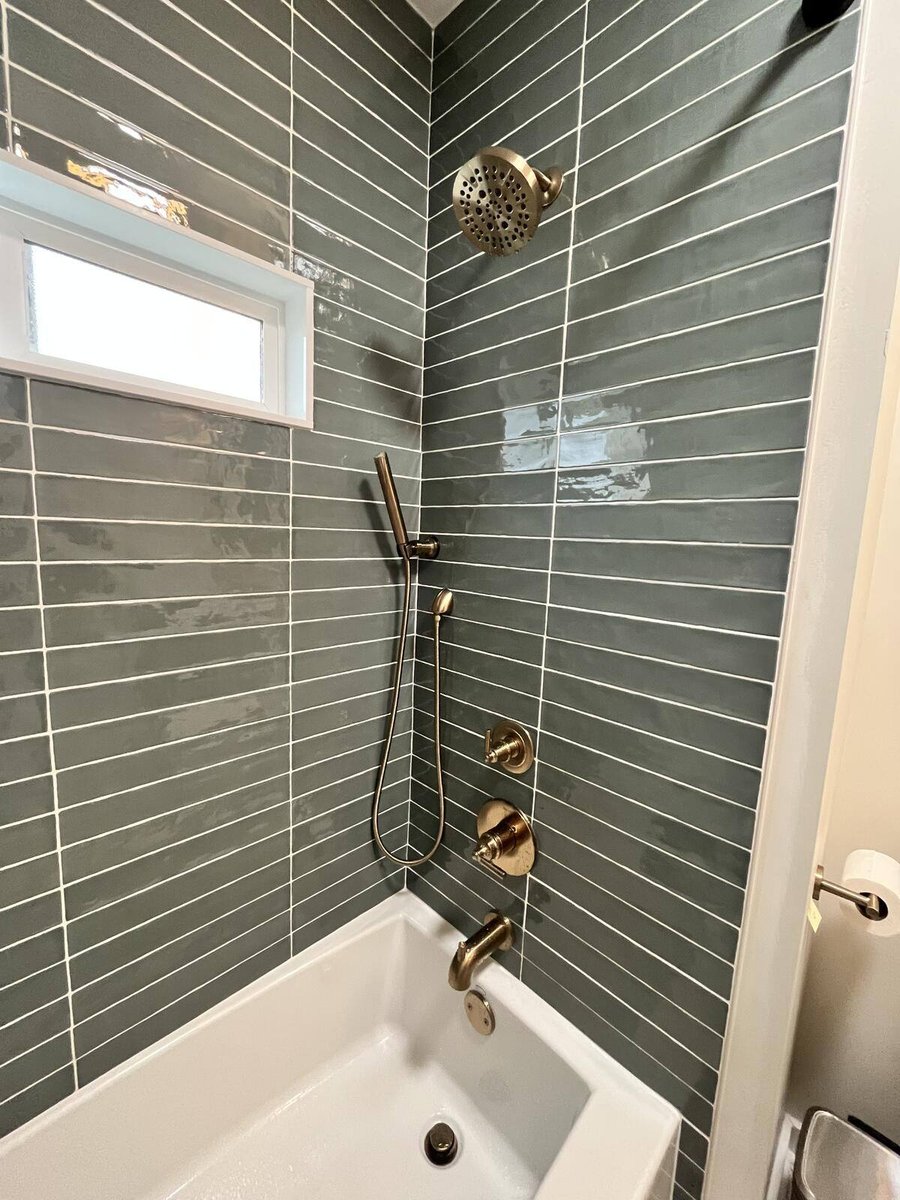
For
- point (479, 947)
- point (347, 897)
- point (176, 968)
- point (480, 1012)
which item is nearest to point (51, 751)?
point (176, 968)

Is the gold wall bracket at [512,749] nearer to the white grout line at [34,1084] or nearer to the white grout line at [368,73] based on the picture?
the white grout line at [34,1084]

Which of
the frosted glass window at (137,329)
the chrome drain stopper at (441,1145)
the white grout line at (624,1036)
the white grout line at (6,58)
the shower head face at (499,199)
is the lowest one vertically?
the chrome drain stopper at (441,1145)

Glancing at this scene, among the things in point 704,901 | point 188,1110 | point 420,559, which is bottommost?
point 188,1110

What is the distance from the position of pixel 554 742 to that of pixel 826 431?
696 millimetres

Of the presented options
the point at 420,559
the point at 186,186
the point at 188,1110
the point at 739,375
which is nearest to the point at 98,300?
the point at 186,186

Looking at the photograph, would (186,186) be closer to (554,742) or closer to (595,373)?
(595,373)

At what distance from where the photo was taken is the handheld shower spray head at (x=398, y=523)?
3.56 ft

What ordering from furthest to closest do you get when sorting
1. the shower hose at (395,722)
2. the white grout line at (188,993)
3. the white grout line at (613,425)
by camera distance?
the shower hose at (395,722)
the white grout line at (188,993)
the white grout line at (613,425)

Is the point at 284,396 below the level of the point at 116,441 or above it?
above

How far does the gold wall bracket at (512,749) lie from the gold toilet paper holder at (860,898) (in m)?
0.51

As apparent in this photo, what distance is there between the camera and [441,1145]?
43.3 inches

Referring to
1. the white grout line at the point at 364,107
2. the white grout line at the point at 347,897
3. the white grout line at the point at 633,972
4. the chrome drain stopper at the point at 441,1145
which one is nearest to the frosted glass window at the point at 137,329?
the white grout line at the point at 364,107

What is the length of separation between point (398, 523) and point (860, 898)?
111 cm

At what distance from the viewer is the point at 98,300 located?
87 cm
